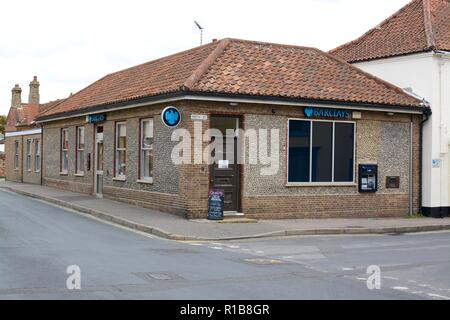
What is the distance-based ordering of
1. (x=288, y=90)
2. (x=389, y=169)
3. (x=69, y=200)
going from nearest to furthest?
(x=288, y=90), (x=389, y=169), (x=69, y=200)

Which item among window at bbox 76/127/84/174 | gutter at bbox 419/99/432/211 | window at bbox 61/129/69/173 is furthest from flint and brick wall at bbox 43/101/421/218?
window at bbox 61/129/69/173

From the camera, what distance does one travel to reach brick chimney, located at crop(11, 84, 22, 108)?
45328 millimetres

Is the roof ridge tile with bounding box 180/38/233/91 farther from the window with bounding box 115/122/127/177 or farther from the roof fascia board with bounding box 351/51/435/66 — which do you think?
the roof fascia board with bounding box 351/51/435/66

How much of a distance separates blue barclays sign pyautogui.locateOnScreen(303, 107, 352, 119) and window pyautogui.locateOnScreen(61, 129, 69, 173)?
1375 cm

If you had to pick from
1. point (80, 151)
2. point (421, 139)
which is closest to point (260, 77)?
point (421, 139)

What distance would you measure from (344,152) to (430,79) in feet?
14.1

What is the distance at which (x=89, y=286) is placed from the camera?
8.53 metres

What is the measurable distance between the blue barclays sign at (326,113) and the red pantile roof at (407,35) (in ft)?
13.6

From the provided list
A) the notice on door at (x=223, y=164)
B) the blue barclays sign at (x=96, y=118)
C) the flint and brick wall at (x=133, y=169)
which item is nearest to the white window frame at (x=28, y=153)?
the flint and brick wall at (x=133, y=169)

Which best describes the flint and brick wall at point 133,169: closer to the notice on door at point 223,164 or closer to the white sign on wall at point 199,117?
the notice on door at point 223,164

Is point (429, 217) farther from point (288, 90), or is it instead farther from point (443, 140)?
point (288, 90)

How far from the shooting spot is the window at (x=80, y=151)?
27.3 m
